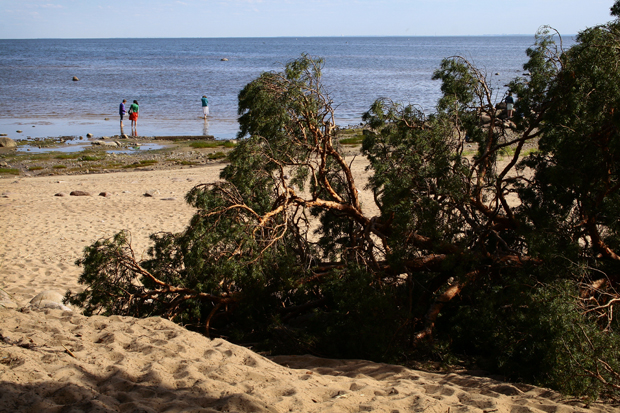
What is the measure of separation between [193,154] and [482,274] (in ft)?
61.9

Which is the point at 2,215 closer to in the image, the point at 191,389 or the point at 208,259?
the point at 208,259

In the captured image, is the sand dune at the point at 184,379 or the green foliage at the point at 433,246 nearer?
the sand dune at the point at 184,379

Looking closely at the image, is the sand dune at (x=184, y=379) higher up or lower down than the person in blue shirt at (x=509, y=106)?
lower down

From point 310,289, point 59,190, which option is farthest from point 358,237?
point 59,190

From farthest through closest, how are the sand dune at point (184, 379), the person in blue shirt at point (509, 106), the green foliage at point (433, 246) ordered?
the person in blue shirt at point (509, 106) → the green foliage at point (433, 246) → the sand dune at point (184, 379)

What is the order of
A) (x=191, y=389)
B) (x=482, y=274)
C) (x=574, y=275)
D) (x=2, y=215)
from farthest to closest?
1. (x=2, y=215)
2. (x=482, y=274)
3. (x=574, y=275)
4. (x=191, y=389)

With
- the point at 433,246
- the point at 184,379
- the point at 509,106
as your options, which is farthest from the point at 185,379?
the point at 509,106

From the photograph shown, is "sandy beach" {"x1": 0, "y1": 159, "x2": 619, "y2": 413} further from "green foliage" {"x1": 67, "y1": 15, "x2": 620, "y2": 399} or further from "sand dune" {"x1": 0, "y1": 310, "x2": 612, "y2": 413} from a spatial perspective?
"green foliage" {"x1": 67, "y1": 15, "x2": 620, "y2": 399}

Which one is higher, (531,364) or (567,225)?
(567,225)

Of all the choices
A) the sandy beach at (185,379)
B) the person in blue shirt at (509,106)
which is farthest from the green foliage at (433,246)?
the sandy beach at (185,379)

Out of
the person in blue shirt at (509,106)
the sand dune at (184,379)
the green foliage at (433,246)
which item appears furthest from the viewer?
the person in blue shirt at (509,106)

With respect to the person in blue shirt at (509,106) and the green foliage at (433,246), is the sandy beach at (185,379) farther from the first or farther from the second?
the person in blue shirt at (509,106)

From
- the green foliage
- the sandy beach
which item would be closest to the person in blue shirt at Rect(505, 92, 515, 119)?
the green foliage

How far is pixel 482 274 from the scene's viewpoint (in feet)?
19.3
